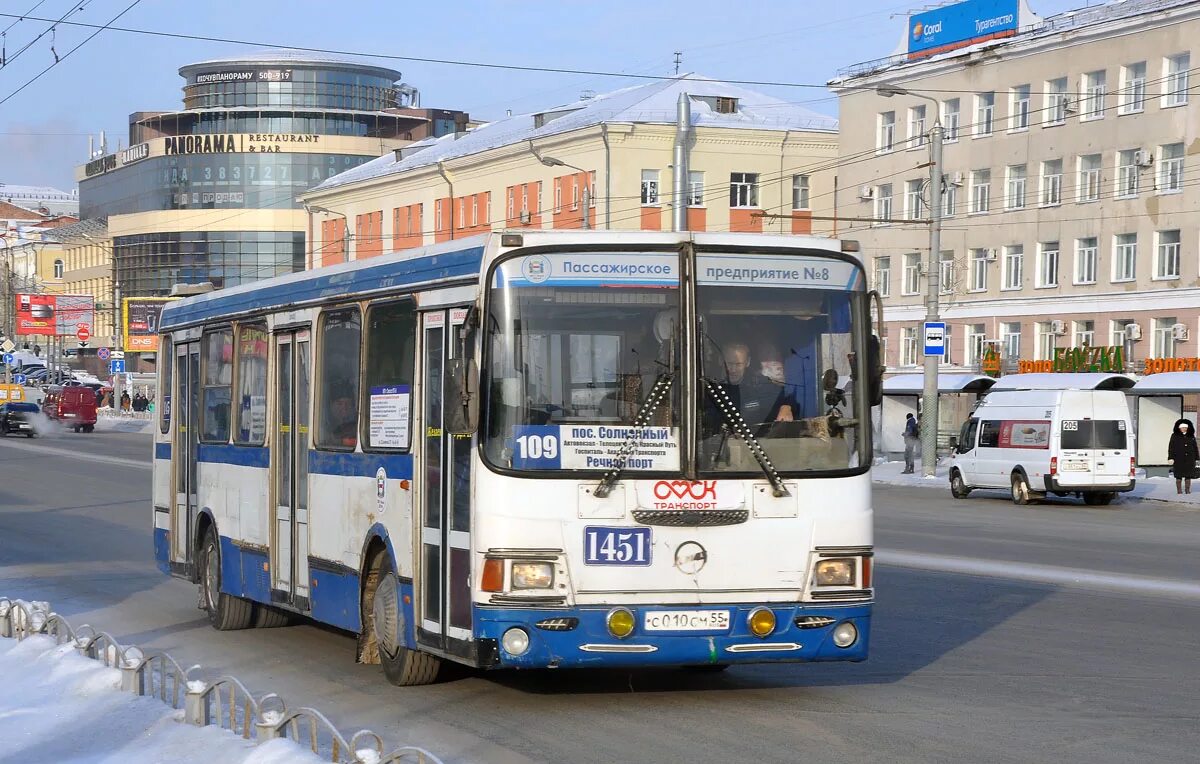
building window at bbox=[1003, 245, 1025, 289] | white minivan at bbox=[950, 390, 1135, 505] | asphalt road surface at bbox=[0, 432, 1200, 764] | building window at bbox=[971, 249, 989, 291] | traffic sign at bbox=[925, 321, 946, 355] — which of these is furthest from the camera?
building window at bbox=[971, 249, 989, 291]

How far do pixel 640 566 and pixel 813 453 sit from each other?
3.58ft

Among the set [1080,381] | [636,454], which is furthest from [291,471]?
[1080,381]

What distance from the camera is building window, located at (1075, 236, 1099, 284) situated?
5484 centimetres

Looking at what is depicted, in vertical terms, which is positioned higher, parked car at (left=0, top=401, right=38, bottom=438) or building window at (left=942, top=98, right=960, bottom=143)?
building window at (left=942, top=98, right=960, bottom=143)

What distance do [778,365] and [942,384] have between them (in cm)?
4538

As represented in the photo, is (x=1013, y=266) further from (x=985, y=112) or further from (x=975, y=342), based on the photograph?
(x=985, y=112)

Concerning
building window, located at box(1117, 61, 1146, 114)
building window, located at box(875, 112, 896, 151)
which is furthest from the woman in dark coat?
building window, located at box(875, 112, 896, 151)

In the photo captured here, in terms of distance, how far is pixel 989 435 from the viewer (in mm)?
36188

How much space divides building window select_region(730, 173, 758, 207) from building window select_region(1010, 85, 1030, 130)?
1303 cm

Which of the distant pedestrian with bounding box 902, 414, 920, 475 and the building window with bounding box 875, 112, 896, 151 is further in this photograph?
the building window with bounding box 875, 112, 896, 151

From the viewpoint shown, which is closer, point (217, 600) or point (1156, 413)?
point (217, 600)

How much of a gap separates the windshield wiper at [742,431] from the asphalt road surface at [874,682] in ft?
3.87

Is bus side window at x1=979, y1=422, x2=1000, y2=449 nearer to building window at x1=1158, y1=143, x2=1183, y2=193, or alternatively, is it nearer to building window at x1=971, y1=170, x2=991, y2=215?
building window at x1=1158, y1=143, x2=1183, y2=193

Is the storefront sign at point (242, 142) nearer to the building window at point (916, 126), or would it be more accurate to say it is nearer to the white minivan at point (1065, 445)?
the building window at point (916, 126)
